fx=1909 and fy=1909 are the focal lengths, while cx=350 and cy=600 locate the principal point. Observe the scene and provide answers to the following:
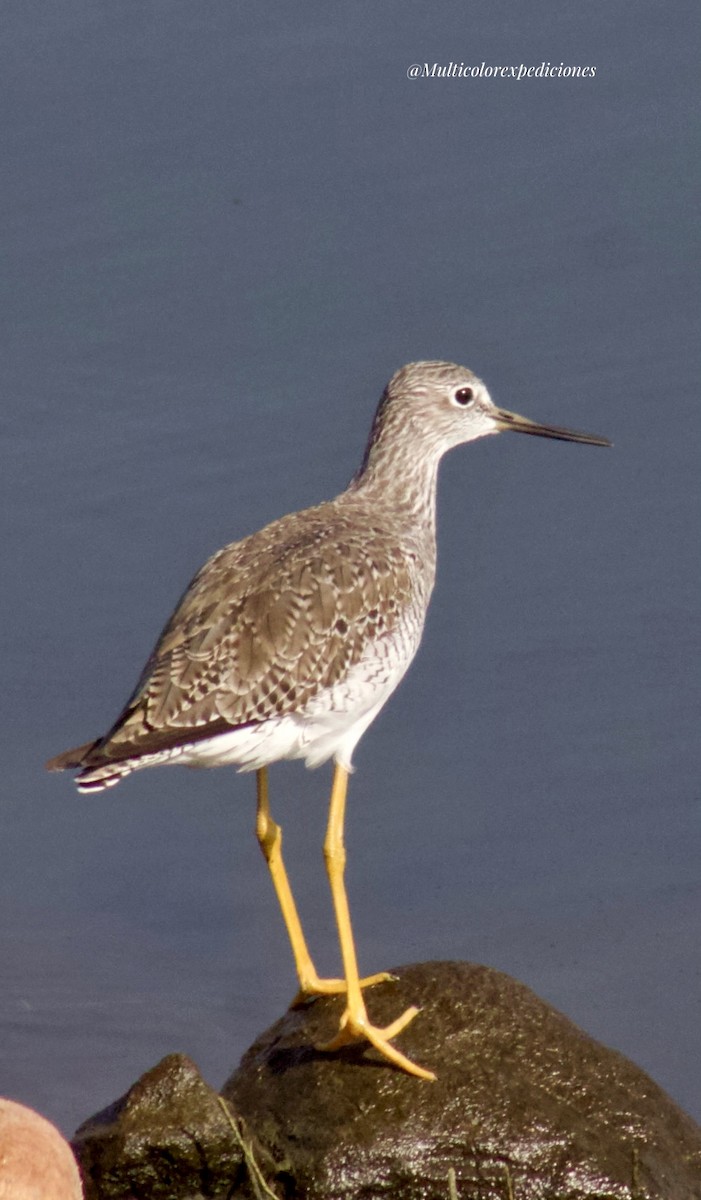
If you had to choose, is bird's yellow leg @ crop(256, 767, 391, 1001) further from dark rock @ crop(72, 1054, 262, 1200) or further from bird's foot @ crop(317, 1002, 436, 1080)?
dark rock @ crop(72, 1054, 262, 1200)

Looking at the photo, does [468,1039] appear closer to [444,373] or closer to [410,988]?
[410,988]

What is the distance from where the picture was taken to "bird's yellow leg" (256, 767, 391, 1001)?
332 inches

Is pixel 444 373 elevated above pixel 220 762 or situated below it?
above

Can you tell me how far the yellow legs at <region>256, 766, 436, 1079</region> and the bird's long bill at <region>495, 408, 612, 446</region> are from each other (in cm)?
228

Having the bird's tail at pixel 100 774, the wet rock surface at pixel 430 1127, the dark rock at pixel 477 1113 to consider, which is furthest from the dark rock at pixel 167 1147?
the bird's tail at pixel 100 774

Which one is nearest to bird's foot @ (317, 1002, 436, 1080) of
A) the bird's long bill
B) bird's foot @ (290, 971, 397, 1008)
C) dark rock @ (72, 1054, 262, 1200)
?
bird's foot @ (290, 971, 397, 1008)

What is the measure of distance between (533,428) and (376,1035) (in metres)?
3.52

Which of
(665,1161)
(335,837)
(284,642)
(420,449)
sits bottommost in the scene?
(665,1161)

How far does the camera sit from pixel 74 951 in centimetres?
980

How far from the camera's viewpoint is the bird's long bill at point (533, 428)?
970cm

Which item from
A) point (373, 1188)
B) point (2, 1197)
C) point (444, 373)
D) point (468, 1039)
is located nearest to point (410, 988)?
point (468, 1039)

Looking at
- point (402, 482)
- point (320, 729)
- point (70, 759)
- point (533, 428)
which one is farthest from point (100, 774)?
point (533, 428)

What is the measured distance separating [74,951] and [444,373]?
11.5 ft

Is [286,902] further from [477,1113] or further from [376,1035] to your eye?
[477,1113]
